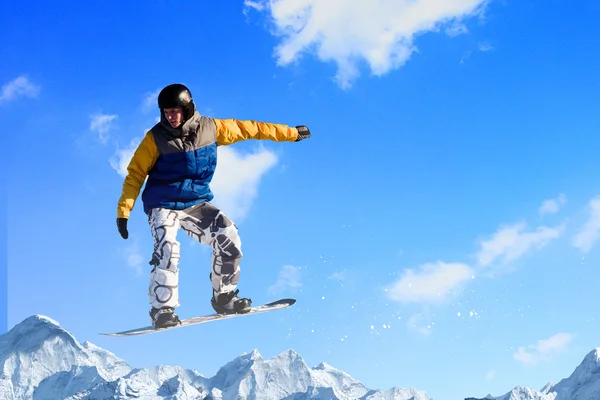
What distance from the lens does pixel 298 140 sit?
10.7 meters

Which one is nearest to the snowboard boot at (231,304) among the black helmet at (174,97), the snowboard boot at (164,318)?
the snowboard boot at (164,318)

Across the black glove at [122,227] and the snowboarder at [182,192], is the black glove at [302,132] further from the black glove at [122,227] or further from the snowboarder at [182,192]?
the black glove at [122,227]

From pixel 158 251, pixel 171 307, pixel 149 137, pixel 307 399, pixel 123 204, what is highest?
pixel 307 399

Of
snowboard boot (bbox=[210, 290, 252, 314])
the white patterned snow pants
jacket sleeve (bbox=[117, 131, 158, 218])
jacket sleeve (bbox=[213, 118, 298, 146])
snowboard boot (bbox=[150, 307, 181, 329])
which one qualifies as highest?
jacket sleeve (bbox=[213, 118, 298, 146])

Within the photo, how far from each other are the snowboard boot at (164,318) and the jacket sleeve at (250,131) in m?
2.78

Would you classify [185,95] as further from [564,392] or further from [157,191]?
[564,392]

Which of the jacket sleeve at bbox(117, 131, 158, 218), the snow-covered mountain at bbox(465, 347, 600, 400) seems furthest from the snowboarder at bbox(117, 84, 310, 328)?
the snow-covered mountain at bbox(465, 347, 600, 400)

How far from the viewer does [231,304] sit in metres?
10.6

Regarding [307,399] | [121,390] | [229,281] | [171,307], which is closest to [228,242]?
[229,281]

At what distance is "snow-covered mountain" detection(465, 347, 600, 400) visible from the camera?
→ 591 feet

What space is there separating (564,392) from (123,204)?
670 ft

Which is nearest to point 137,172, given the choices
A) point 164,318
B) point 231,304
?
point 164,318

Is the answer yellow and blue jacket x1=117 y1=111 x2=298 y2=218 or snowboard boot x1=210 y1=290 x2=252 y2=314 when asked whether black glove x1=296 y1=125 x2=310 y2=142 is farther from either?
snowboard boot x1=210 y1=290 x2=252 y2=314

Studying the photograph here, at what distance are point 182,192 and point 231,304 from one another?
6.96ft
